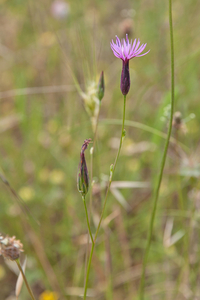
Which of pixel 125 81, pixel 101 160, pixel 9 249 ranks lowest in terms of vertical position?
pixel 9 249

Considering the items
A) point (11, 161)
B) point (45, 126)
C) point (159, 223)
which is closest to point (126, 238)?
point (159, 223)

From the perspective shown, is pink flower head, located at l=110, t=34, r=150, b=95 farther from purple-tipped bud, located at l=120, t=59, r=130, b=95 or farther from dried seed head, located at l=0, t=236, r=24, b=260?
dried seed head, located at l=0, t=236, r=24, b=260

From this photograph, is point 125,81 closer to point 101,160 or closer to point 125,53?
point 125,53

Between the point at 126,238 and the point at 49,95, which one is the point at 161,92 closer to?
the point at 49,95

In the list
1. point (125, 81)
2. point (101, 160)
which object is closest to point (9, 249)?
point (125, 81)

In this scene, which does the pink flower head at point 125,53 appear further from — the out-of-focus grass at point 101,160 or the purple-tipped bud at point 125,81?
the out-of-focus grass at point 101,160

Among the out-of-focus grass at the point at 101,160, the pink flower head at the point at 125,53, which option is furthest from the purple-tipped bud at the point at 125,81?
the out-of-focus grass at the point at 101,160

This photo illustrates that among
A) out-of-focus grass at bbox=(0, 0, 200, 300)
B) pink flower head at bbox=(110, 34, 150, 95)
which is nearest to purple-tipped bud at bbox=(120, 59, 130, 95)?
pink flower head at bbox=(110, 34, 150, 95)

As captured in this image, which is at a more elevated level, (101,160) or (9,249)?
(101,160)
